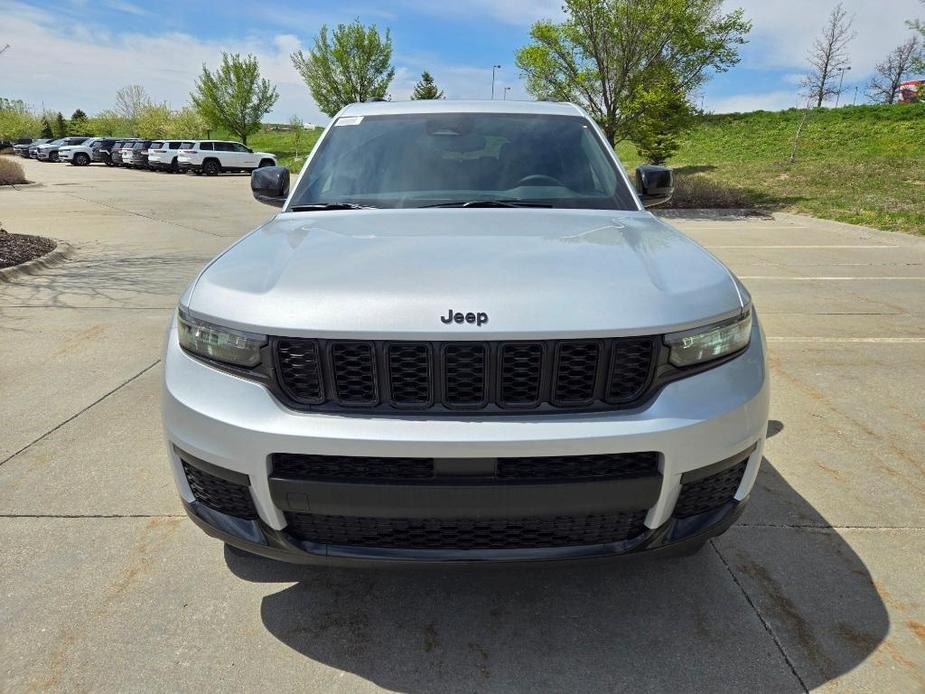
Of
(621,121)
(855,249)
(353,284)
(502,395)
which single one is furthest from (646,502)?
(621,121)

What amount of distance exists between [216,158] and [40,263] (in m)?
29.9

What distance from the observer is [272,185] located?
11.9 feet

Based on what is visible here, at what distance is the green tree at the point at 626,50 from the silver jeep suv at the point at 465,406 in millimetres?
18387

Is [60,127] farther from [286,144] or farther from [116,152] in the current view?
[116,152]

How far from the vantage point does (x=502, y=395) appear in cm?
187

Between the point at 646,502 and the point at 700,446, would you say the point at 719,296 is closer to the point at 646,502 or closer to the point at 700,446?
the point at 700,446

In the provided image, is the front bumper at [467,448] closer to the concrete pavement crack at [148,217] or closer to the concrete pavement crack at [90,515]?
the concrete pavement crack at [90,515]

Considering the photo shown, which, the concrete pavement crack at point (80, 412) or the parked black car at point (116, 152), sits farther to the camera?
the parked black car at point (116, 152)

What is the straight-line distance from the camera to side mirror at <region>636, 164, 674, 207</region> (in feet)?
12.0

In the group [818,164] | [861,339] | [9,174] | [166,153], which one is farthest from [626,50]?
[166,153]

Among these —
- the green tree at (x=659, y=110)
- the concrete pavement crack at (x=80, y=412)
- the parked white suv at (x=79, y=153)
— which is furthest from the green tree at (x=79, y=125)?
the concrete pavement crack at (x=80, y=412)

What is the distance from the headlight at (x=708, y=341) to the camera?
1.93 m

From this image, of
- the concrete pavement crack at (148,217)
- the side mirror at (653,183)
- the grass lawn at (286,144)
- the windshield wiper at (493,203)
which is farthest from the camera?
the grass lawn at (286,144)

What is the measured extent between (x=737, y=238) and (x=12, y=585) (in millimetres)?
12710
